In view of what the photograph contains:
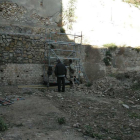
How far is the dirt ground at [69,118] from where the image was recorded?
3.52m

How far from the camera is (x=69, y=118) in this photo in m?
4.54

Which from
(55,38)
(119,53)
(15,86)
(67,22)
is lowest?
(15,86)

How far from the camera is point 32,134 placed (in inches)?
134

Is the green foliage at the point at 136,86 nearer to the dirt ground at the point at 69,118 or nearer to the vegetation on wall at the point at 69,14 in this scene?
the dirt ground at the point at 69,118

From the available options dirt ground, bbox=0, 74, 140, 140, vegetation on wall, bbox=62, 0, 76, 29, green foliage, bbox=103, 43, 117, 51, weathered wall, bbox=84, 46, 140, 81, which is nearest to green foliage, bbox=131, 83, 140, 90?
dirt ground, bbox=0, 74, 140, 140

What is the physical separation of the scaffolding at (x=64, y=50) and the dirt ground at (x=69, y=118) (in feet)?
7.42

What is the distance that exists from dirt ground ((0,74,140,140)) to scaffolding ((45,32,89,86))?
7.42 feet

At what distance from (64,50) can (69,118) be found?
16.7 feet

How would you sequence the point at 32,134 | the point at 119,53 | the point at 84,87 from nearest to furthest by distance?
1. the point at 32,134
2. the point at 84,87
3. the point at 119,53

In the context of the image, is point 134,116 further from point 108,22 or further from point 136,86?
point 108,22

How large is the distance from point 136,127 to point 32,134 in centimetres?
245

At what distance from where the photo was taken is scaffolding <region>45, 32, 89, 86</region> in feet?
29.4

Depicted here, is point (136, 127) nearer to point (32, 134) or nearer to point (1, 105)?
point (32, 134)

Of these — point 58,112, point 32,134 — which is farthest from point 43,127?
point 58,112
